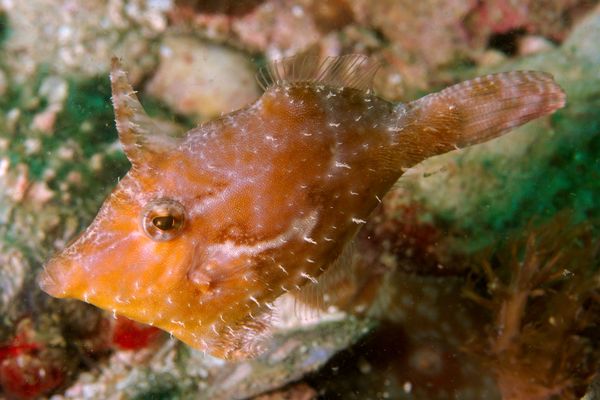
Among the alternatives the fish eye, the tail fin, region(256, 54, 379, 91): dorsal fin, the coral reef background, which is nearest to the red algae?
the coral reef background

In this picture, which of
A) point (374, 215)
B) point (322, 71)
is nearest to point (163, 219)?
point (322, 71)

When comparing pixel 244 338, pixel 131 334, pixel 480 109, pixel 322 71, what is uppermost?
pixel 322 71

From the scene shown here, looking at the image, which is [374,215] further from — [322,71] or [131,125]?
[131,125]

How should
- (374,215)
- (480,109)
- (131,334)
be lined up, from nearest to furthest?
(480,109) < (131,334) < (374,215)

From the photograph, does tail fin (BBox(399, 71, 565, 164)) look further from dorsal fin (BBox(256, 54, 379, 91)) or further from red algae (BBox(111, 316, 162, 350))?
red algae (BBox(111, 316, 162, 350))

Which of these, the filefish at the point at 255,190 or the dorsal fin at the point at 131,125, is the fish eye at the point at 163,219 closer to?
the filefish at the point at 255,190

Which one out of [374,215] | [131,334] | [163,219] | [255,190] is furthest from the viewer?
[374,215]
